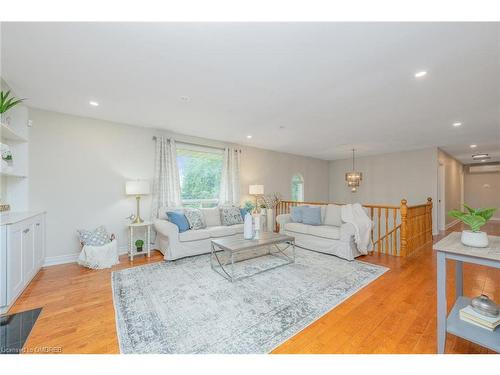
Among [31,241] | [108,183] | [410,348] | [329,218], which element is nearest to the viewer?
[410,348]

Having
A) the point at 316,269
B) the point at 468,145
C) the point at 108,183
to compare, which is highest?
the point at 468,145

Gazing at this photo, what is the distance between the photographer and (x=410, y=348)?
160cm

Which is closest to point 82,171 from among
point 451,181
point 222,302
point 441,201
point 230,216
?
point 230,216

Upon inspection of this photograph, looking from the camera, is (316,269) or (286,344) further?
(316,269)

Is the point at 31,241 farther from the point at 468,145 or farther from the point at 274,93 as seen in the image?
the point at 468,145

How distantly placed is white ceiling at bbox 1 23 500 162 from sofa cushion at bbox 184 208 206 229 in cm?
168

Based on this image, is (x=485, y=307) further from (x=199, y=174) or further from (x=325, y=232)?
(x=199, y=174)

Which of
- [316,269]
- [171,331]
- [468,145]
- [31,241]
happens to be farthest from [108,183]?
[468,145]

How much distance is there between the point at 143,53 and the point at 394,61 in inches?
94.9

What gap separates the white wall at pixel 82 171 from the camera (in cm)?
341

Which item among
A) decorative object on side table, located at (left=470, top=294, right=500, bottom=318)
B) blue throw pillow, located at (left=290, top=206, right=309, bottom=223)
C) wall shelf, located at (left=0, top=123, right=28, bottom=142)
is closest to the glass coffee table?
blue throw pillow, located at (left=290, top=206, right=309, bottom=223)

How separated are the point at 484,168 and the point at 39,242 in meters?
13.6

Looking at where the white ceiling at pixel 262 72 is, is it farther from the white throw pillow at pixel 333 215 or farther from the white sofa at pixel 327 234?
the white sofa at pixel 327 234

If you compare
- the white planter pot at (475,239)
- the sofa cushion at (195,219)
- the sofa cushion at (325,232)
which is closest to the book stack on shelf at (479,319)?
the white planter pot at (475,239)
